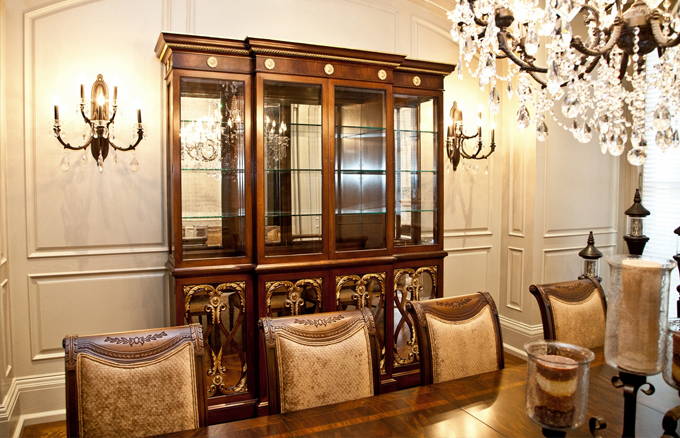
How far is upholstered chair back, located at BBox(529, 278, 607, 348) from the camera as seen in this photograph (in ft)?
6.42

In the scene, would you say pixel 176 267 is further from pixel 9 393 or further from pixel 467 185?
pixel 467 185

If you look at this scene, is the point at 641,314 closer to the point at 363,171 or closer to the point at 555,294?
the point at 555,294

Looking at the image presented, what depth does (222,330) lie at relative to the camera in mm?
2586

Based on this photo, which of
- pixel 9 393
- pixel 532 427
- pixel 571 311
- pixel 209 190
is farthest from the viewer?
pixel 209 190

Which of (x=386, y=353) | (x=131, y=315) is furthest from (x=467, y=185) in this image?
(x=131, y=315)

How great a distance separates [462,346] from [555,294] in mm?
519

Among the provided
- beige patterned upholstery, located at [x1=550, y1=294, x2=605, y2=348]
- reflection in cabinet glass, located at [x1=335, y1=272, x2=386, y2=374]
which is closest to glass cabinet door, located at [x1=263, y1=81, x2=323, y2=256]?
reflection in cabinet glass, located at [x1=335, y1=272, x2=386, y2=374]

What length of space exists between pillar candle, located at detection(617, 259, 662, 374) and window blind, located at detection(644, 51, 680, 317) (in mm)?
2922

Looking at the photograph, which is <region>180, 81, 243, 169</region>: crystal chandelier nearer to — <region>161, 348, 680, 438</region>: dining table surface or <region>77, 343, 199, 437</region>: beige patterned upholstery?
<region>77, 343, 199, 437</region>: beige patterned upholstery

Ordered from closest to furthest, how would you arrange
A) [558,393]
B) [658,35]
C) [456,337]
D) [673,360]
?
[558,393] → [673,360] → [658,35] → [456,337]

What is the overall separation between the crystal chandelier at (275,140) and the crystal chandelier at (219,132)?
0.49 feet

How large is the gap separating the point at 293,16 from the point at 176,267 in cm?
178

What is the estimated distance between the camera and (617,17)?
1535mm

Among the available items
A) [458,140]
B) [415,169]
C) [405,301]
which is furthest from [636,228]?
[405,301]
